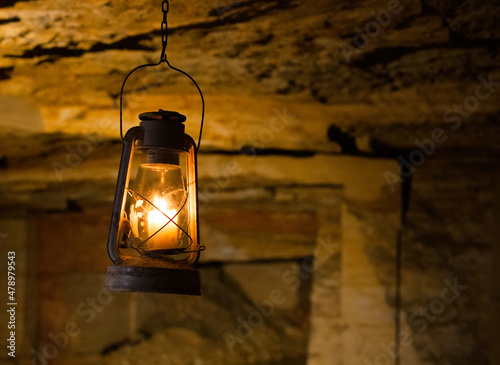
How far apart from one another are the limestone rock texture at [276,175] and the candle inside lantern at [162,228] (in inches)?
26.5

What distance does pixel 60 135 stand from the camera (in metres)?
2.30

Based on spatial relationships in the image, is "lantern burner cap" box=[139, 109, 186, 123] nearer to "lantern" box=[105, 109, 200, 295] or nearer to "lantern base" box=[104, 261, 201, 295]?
"lantern" box=[105, 109, 200, 295]

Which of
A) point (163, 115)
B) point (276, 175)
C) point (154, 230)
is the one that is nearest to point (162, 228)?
point (154, 230)

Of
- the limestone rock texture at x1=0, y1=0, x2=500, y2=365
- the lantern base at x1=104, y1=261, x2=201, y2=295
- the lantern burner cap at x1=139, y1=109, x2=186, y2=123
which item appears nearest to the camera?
the lantern base at x1=104, y1=261, x2=201, y2=295

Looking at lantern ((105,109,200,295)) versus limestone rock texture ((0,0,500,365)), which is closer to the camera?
lantern ((105,109,200,295))

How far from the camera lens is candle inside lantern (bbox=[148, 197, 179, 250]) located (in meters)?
1.43

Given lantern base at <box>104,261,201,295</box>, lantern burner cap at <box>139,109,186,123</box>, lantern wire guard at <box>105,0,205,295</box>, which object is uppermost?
lantern burner cap at <box>139,109,186,123</box>

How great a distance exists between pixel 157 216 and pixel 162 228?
4 centimetres

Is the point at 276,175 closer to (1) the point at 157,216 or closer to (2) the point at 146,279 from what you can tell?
(1) the point at 157,216

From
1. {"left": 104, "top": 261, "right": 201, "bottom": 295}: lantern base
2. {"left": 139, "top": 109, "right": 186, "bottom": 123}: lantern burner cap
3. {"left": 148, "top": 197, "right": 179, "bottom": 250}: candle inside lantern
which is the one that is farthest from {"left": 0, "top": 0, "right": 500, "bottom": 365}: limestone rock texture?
{"left": 104, "top": 261, "right": 201, "bottom": 295}: lantern base

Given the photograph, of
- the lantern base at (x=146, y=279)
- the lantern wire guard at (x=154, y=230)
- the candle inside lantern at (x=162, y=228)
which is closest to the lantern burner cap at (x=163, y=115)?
the lantern wire guard at (x=154, y=230)

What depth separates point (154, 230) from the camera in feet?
4.72

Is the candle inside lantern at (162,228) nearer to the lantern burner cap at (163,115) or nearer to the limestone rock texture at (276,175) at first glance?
the lantern burner cap at (163,115)

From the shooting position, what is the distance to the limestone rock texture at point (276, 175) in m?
1.86
